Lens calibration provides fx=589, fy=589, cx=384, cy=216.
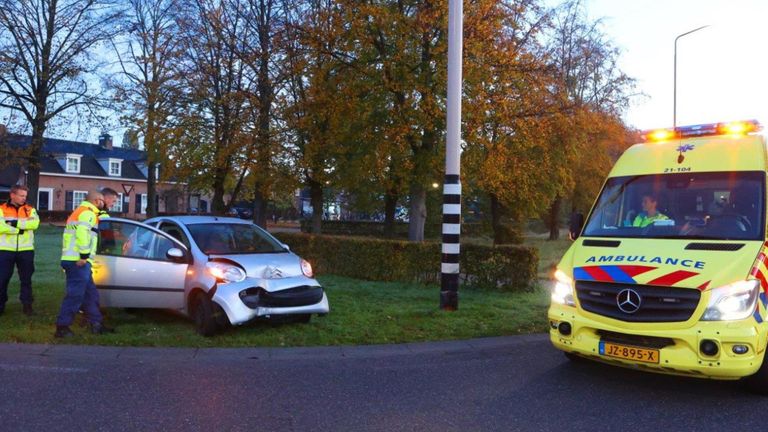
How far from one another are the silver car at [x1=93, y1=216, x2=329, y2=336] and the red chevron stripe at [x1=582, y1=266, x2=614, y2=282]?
3.64 meters

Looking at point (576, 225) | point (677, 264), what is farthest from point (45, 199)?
point (677, 264)

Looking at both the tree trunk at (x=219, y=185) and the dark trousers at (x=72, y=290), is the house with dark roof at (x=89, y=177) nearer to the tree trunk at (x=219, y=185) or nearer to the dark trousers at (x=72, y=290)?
the tree trunk at (x=219, y=185)

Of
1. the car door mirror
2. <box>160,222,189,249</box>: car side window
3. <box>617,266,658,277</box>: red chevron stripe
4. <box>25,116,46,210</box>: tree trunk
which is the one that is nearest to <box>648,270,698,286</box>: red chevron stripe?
<box>617,266,658,277</box>: red chevron stripe

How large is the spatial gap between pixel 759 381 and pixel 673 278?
4.02 ft

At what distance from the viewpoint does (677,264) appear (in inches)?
198

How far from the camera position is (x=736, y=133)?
20.8 ft

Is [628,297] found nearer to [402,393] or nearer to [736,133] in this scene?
[402,393]

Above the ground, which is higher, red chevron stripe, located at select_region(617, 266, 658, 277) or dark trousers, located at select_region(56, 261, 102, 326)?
red chevron stripe, located at select_region(617, 266, 658, 277)

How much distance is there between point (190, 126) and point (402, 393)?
62.6ft

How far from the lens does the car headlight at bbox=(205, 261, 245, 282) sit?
23.6ft

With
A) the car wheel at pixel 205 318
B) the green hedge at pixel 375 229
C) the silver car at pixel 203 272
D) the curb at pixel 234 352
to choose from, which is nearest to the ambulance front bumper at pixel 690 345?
the curb at pixel 234 352

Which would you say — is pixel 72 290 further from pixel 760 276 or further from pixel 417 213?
pixel 417 213

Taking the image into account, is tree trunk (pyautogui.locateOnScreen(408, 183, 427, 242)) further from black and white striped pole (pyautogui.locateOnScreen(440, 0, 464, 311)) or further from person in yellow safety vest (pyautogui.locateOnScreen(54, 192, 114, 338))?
person in yellow safety vest (pyautogui.locateOnScreen(54, 192, 114, 338))

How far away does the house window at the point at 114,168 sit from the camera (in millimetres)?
55312
